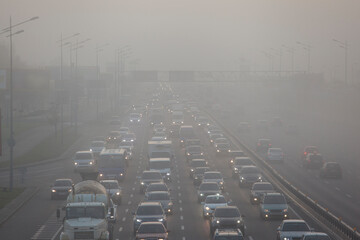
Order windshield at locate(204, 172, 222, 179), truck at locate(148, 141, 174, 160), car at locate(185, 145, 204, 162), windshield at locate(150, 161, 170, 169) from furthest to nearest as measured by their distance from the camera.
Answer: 1. car at locate(185, 145, 204, 162)
2. truck at locate(148, 141, 174, 160)
3. windshield at locate(150, 161, 170, 169)
4. windshield at locate(204, 172, 222, 179)

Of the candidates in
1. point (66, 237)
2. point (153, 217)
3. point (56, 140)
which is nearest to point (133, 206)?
point (153, 217)

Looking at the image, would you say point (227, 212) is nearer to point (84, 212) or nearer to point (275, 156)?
point (84, 212)

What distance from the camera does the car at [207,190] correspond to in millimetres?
37469

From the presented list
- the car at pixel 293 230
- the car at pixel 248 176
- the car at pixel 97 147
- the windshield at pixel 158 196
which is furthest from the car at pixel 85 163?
the car at pixel 293 230

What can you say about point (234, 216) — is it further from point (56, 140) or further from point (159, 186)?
point (56, 140)

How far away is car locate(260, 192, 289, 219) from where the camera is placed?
3139 cm

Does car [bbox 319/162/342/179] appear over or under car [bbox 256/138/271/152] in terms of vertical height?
under

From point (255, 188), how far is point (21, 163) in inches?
1008

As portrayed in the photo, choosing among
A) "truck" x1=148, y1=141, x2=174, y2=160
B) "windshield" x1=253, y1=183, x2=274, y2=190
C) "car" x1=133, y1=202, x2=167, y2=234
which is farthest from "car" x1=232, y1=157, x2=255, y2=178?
"car" x1=133, y1=202, x2=167, y2=234

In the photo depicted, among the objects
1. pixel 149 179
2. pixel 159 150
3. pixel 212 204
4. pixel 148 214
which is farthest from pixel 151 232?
pixel 159 150

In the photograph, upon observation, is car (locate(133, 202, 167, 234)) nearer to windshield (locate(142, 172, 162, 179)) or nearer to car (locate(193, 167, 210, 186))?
windshield (locate(142, 172, 162, 179))

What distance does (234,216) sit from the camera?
1099 inches

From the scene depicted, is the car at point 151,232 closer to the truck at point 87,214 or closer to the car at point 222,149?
the truck at point 87,214

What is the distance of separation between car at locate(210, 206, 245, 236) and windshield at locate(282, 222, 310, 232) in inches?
100
